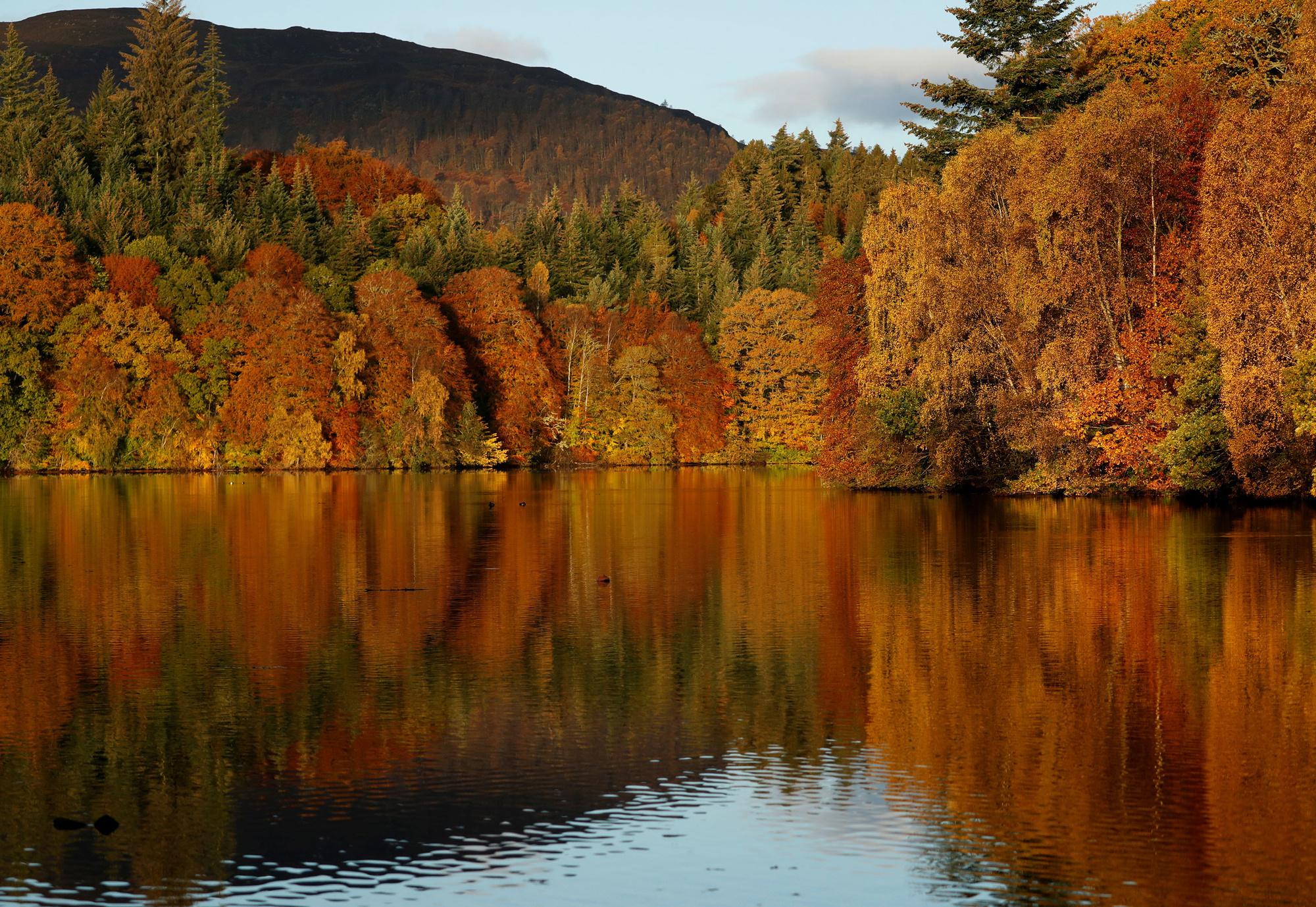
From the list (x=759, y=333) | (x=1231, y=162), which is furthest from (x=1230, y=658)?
(x=759, y=333)

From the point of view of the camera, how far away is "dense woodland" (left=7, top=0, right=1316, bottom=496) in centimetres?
4328

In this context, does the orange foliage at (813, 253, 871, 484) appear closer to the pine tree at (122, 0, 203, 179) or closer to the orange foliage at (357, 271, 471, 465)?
the orange foliage at (357, 271, 471, 465)

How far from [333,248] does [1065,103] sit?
59.5m

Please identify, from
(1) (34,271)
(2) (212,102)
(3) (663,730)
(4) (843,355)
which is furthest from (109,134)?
(3) (663,730)

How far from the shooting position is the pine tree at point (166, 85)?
11319 cm

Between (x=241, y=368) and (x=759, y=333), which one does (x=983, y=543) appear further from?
(x=759, y=333)

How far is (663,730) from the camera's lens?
13.2 meters

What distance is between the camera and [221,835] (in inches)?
395

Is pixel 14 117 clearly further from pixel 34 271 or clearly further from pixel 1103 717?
pixel 1103 717

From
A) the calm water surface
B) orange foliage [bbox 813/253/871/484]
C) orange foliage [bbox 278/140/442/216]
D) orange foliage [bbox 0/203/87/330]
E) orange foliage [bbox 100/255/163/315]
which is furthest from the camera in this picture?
orange foliage [bbox 278/140/442/216]

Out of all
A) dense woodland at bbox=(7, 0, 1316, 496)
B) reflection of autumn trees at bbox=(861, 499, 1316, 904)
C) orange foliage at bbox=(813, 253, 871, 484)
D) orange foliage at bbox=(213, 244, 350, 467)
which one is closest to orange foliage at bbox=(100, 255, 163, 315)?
dense woodland at bbox=(7, 0, 1316, 496)

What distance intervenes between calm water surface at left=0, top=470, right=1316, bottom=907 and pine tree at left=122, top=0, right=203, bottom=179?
9325cm

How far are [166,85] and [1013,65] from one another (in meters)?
85.2

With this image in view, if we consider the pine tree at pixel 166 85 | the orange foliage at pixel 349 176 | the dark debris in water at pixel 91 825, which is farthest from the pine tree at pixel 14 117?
the dark debris in water at pixel 91 825
